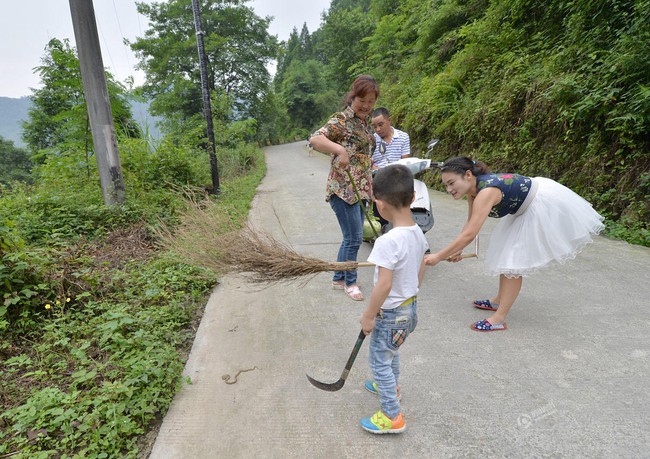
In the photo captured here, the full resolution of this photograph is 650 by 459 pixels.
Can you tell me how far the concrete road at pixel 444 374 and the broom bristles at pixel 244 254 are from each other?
54 cm

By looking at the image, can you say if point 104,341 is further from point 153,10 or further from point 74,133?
point 153,10

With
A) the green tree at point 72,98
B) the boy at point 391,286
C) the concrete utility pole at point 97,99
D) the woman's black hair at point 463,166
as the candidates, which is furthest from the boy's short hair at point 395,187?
the green tree at point 72,98

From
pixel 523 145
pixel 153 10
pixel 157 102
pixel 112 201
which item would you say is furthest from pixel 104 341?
pixel 153 10

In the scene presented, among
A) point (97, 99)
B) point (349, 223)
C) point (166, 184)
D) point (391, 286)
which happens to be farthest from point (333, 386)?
point (166, 184)

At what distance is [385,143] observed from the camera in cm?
369

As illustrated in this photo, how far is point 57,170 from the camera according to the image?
547 centimetres

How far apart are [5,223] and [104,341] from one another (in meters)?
1.66

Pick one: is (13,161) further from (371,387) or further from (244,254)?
(371,387)

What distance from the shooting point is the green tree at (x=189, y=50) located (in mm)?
21969

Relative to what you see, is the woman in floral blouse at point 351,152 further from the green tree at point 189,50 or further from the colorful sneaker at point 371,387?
the green tree at point 189,50

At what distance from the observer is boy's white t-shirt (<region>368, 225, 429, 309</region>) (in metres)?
1.55

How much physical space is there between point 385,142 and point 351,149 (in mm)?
1013

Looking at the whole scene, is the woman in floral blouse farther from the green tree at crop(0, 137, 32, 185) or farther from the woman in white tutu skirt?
the green tree at crop(0, 137, 32, 185)

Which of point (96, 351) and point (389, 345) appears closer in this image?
point (389, 345)
